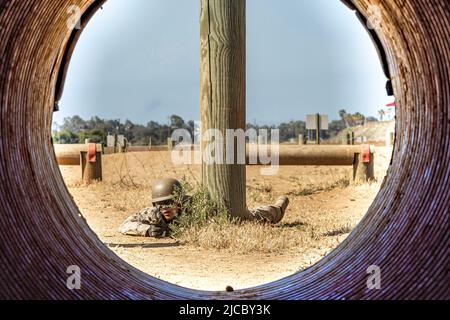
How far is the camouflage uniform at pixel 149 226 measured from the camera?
7410mm

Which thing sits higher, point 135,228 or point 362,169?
point 362,169

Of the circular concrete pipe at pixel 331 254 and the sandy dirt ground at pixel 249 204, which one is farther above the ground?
the circular concrete pipe at pixel 331 254

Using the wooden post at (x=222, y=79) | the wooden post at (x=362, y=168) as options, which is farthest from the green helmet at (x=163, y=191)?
the wooden post at (x=362, y=168)

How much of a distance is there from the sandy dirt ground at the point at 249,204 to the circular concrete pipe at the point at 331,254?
1.95m

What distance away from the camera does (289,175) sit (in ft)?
44.1

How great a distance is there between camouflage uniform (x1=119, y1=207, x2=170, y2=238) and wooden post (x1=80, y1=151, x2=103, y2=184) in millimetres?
3391

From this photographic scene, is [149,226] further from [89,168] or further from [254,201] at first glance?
[89,168]

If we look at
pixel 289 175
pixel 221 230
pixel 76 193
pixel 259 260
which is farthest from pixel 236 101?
pixel 289 175

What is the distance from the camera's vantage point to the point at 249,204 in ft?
32.7

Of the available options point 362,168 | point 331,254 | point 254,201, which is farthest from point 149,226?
point 362,168

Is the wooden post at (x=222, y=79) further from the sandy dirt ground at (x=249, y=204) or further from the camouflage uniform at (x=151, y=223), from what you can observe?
the sandy dirt ground at (x=249, y=204)

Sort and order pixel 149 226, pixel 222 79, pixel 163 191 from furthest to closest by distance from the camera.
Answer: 1. pixel 163 191
2. pixel 149 226
3. pixel 222 79

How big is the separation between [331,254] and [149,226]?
4161 mm
